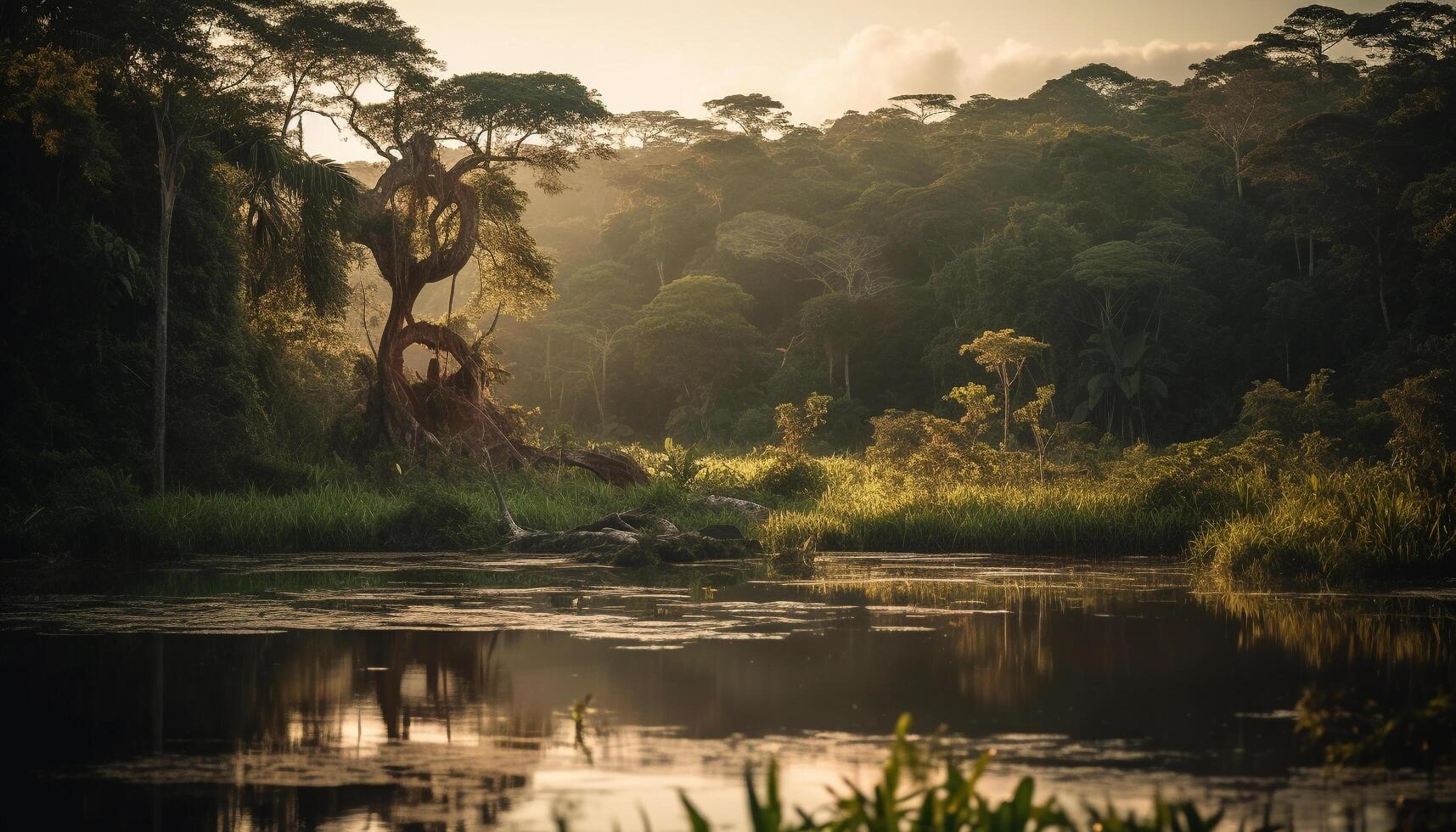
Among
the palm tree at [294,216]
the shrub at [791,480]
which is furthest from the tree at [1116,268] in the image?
the palm tree at [294,216]

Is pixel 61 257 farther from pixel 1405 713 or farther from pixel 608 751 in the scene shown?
pixel 1405 713

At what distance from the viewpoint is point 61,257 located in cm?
2053

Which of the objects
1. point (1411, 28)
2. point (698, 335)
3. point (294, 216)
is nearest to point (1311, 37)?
point (1411, 28)

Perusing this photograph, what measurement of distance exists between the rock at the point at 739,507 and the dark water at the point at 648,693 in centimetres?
722

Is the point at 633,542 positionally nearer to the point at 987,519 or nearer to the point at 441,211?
the point at 987,519

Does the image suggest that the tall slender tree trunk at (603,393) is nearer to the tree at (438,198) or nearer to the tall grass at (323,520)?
the tree at (438,198)

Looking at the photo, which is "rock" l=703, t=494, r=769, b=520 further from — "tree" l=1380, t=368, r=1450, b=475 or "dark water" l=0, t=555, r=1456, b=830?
"tree" l=1380, t=368, r=1450, b=475

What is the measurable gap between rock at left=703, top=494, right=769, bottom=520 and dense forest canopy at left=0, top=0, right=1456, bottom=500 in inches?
184

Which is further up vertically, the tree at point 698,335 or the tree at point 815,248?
the tree at point 815,248

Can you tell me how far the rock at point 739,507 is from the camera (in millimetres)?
22250

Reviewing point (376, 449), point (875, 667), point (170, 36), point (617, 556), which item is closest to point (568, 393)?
point (376, 449)

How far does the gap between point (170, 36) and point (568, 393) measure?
3714cm

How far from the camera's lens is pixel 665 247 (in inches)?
2276

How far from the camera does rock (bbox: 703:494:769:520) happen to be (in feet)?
73.0
